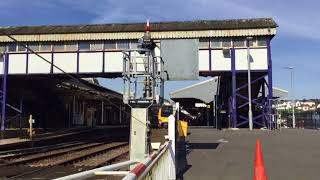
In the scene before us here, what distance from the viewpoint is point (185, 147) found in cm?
1992

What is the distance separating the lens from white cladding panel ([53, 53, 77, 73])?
4044cm

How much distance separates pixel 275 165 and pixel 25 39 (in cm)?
3031

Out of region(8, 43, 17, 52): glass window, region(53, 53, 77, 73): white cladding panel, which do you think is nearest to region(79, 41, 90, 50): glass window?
region(53, 53, 77, 73): white cladding panel

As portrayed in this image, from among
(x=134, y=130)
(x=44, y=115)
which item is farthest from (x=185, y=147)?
(x=44, y=115)

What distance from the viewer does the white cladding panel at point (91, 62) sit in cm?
4028

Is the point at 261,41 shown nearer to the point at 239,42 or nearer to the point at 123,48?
the point at 239,42

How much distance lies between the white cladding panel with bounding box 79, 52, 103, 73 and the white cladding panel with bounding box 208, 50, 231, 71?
28.9 ft

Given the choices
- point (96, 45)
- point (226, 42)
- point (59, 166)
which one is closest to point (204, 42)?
point (226, 42)

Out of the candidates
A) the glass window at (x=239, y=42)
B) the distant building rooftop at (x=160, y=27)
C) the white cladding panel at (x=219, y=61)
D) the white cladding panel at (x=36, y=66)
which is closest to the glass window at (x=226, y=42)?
the glass window at (x=239, y=42)

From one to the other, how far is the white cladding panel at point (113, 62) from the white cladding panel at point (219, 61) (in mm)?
7298

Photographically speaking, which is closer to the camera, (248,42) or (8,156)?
(8,156)

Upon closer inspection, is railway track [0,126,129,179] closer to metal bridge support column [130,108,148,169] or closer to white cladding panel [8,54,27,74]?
metal bridge support column [130,108,148,169]

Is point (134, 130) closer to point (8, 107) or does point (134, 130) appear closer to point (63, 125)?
point (8, 107)

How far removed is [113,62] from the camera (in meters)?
40.0
